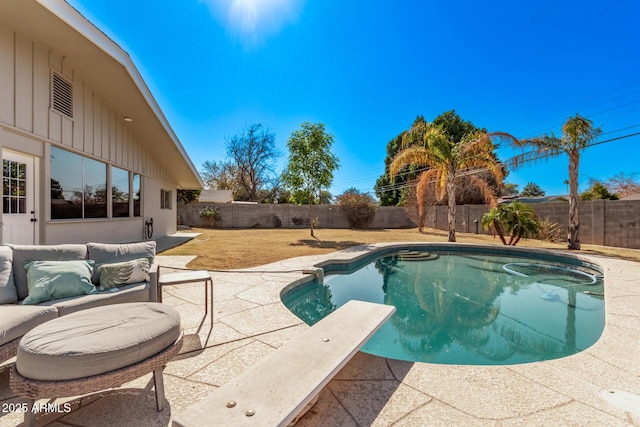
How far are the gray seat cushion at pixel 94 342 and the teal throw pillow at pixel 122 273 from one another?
47.2 inches

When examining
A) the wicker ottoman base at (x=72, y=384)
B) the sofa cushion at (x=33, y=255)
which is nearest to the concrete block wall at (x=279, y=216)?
the sofa cushion at (x=33, y=255)

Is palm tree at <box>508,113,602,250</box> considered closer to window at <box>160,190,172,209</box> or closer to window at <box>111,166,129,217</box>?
window at <box>111,166,129,217</box>

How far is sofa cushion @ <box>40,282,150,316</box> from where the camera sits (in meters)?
2.50

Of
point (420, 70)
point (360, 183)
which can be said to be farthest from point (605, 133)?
point (360, 183)

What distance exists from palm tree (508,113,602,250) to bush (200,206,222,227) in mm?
16384

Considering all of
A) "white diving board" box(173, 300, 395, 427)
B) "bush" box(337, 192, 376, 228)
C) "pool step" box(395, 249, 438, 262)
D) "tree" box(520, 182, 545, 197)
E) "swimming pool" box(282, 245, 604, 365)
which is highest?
"tree" box(520, 182, 545, 197)

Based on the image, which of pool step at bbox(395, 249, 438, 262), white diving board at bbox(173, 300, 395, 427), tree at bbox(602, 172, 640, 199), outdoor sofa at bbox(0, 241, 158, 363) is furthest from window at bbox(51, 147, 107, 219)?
tree at bbox(602, 172, 640, 199)

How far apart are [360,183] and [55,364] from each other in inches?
1363

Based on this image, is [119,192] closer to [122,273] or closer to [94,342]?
[122,273]

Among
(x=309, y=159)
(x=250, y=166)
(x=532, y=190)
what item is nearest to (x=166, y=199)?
(x=309, y=159)

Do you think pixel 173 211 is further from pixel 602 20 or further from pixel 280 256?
pixel 602 20

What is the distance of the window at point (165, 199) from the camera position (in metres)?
12.2

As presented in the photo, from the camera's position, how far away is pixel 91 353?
5.07ft

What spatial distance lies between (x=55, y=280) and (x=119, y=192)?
22.2ft
